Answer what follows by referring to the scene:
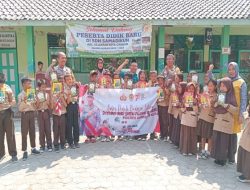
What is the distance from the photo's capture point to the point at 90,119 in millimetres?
7277

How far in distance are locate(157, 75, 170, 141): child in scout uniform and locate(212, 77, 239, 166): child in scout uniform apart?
157cm

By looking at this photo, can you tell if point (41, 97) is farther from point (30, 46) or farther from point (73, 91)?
point (30, 46)

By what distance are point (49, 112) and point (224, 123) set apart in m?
3.38

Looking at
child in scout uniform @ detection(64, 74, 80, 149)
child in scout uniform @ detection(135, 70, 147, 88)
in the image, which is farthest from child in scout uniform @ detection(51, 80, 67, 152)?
child in scout uniform @ detection(135, 70, 147, 88)

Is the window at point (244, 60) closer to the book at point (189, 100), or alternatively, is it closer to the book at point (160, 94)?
the book at point (160, 94)

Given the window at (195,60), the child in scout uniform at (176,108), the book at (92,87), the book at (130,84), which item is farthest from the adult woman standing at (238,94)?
the window at (195,60)

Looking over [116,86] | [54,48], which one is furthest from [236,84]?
[54,48]

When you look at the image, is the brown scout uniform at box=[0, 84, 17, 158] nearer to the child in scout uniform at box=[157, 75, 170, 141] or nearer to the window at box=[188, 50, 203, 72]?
the child in scout uniform at box=[157, 75, 170, 141]

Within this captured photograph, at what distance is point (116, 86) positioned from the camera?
7.34m

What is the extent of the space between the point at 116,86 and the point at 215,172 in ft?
9.60

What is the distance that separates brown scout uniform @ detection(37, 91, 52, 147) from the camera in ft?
20.8

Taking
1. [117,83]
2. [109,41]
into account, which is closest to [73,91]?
[117,83]

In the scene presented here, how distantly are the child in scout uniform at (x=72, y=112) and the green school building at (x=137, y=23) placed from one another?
5.00m

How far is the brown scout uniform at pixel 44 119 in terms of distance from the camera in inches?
249
